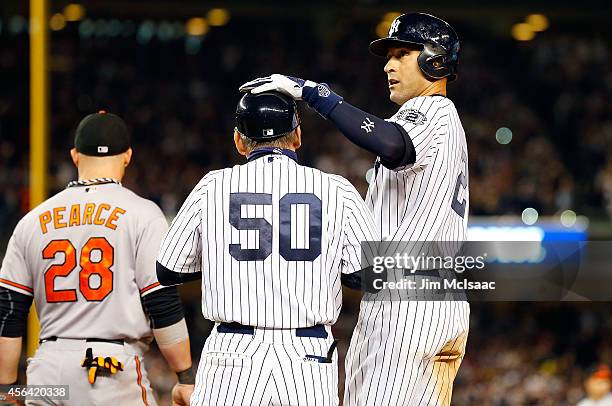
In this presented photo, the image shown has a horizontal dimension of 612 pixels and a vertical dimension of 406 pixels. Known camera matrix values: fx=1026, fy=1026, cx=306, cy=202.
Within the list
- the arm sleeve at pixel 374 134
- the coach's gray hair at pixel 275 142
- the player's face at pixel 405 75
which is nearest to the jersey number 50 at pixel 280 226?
the coach's gray hair at pixel 275 142

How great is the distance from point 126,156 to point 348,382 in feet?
4.87

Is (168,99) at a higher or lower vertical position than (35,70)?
higher

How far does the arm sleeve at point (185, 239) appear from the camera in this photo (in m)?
3.67

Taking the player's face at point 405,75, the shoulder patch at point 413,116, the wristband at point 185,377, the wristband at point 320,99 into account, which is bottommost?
the wristband at point 185,377

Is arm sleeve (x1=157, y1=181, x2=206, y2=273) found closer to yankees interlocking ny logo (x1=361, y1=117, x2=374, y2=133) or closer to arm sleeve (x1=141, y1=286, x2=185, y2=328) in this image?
yankees interlocking ny logo (x1=361, y1=117, x2=374, y2=133)

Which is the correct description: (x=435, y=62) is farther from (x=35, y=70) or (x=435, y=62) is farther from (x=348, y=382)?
(x=35, y=70)

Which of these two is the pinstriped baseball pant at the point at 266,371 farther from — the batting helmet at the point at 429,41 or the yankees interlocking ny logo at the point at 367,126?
the batting helmet at the point at 429,41

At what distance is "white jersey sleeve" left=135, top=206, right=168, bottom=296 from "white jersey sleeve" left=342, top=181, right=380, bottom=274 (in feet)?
3.59

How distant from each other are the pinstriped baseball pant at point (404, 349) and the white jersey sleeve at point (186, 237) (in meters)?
0.78

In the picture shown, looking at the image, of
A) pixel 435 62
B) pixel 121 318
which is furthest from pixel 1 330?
pixel 435 62

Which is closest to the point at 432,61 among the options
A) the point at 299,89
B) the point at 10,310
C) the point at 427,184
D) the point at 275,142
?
the point at 427,184

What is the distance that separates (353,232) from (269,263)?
331 millimetres

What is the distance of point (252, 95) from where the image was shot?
3787 millimetres

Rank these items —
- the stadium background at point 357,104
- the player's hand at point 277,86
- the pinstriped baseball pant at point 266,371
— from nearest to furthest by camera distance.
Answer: the pinstriped baseball pant at point 266,371
the player's hand at point 277,86
the stadium background at point 357,104
